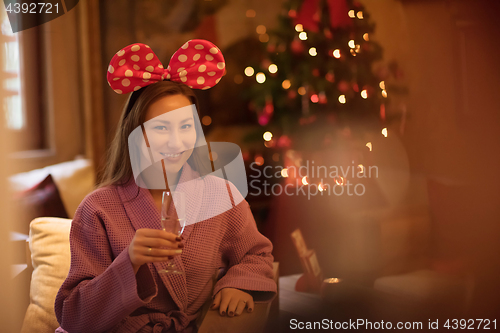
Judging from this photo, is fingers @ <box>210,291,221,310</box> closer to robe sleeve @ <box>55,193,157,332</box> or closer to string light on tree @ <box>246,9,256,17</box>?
robe sleeve @ <box>55,193,157,332</box>

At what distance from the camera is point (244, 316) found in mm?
1017

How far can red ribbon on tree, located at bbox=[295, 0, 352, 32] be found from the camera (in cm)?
162

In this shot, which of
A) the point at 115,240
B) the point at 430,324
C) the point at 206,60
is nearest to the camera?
the point at 115,240

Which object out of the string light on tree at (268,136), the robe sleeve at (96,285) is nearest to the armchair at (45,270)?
the robe sleeve at (96,285)

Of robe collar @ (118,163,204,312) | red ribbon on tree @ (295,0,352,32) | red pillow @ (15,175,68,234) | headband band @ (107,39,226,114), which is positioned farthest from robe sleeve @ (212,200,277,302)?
red ribbon on tree @ (295,0,352,32)

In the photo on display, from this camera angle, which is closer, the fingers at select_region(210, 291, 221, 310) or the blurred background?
the fingers at select_region(210, 291, 221, 310)

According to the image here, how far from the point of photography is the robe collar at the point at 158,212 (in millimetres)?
1034

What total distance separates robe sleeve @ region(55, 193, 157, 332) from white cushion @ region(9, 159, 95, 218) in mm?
524

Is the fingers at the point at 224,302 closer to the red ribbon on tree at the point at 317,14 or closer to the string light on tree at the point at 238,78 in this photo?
the string light on tree at the point at 238,78

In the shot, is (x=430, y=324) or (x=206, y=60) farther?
(x=430, y=324)

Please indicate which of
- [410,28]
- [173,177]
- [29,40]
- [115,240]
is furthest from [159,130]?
[410,28]

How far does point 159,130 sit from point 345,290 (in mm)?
1052

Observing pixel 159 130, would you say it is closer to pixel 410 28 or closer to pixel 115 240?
pixel 115 240

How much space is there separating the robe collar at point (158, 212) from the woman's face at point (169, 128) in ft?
0.32
